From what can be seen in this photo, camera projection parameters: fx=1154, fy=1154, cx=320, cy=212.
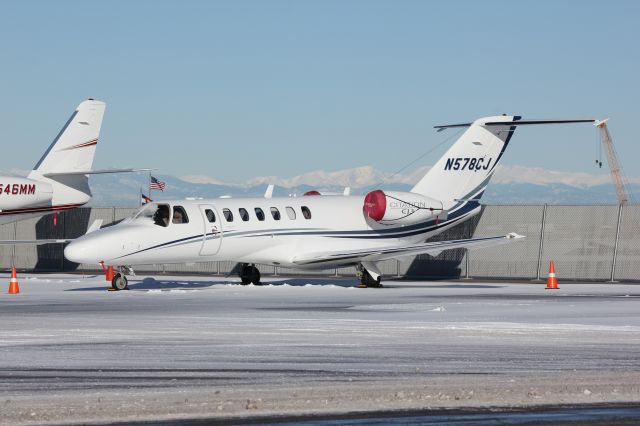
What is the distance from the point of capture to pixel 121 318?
2280 centimetres

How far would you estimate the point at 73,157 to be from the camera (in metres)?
52.9

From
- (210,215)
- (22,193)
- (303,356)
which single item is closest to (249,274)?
(210,215)

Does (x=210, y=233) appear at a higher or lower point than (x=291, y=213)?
lower

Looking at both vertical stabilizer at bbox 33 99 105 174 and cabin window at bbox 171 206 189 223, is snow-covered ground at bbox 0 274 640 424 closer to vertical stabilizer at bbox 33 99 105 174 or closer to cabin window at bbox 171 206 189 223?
cabin window at bbox 171 206 189 223

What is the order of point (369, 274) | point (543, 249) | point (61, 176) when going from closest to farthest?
1. point (369, 274)
2. point (543, 249)
3. point (61, 176)

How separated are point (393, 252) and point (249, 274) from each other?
5258mm

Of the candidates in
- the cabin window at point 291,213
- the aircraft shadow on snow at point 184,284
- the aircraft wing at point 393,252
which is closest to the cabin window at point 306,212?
the cabin window at point 291,213

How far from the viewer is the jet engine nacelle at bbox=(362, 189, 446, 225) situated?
38188mm

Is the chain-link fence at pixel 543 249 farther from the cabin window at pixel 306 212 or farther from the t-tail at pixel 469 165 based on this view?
the cabin window at pixel 306 212

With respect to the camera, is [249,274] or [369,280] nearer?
[369,280]

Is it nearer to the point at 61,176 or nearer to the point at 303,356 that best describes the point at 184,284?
the point at 61,176

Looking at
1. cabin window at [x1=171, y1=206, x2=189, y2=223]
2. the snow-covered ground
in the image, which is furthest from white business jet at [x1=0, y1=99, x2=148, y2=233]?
the snow-covered ground

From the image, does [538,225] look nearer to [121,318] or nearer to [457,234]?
[457,234]

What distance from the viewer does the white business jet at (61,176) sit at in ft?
167
